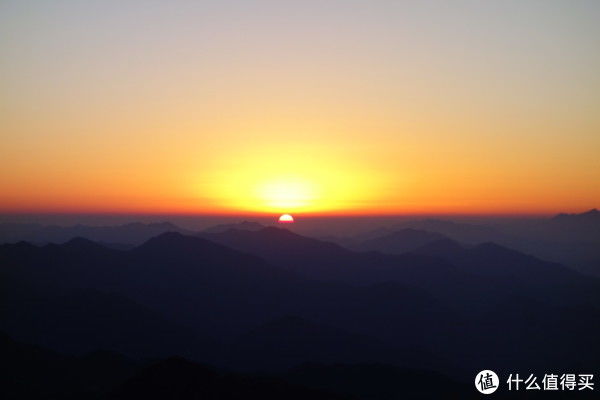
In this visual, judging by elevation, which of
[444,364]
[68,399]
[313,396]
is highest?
[313,396]

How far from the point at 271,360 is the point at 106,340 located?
6556 cm

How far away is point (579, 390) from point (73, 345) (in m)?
180

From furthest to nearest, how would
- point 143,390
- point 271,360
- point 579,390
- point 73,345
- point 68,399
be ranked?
point 73,345 < point 271,360 < point 579,390 < point 68,399 < point 143,390

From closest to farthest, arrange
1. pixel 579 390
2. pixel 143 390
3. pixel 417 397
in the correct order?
Answer: pixel 143 390 → pixel 417 397 → pixel 579 390

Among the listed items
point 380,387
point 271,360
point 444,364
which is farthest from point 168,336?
point 444,364

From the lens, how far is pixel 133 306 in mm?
199750

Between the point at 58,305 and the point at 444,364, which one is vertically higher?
the point at 58,305

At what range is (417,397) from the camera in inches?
4729

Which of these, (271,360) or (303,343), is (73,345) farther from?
(303,343)

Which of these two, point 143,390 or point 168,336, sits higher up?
point 143,390

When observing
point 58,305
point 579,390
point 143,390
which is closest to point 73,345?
point 58,305

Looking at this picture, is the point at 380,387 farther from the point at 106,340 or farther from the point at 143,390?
the point at 106,340

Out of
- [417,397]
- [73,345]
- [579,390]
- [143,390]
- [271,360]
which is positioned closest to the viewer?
[143,390]

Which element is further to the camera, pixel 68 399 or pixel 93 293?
pixel 93 293
